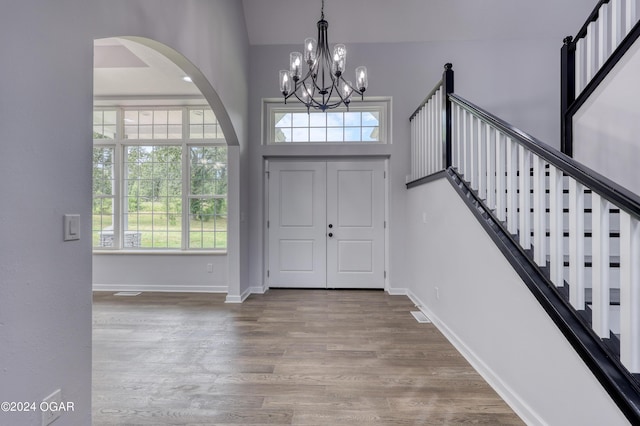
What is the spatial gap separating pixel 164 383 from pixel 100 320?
1.78m

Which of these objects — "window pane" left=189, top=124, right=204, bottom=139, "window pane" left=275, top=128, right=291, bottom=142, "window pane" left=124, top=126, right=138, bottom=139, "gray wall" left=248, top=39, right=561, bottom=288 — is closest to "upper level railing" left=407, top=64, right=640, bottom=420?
"gray wall" left=248, top=39, right=561, bottom=288

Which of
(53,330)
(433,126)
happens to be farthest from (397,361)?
(433,126)

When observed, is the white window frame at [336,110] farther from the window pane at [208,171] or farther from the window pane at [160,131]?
the window pane at [160,131]

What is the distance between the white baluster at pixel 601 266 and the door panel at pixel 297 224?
354cm

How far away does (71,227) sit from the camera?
146 centimetres

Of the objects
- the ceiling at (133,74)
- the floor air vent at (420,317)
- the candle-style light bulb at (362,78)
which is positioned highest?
the ceiling at (133,74)

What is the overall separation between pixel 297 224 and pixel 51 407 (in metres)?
3.56

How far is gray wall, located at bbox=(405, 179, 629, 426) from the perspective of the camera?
1.49m

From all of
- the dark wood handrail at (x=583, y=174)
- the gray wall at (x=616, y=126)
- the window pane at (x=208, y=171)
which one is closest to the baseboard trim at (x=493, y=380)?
the dark wood handrail at (x=583, y=174)

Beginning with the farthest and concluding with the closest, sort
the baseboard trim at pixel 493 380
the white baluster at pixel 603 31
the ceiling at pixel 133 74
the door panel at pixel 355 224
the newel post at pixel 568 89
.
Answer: the door panel at pixel 355 224 → the ceiling at pixel 133 74 → the newel post at pixel 568 89 → the white baluster at pixel 603 31 → the baseboard trim at pixel 493 380

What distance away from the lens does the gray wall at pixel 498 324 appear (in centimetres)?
149

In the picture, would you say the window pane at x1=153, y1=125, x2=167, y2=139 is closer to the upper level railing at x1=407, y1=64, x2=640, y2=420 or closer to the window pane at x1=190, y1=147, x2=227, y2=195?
the window pane at x1=190, y1=147, x2=227, y2=195

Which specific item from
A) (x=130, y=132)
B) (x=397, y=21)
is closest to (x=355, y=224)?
(x=397, y=21)

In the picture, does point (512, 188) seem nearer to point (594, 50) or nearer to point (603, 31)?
point (603, 31)
